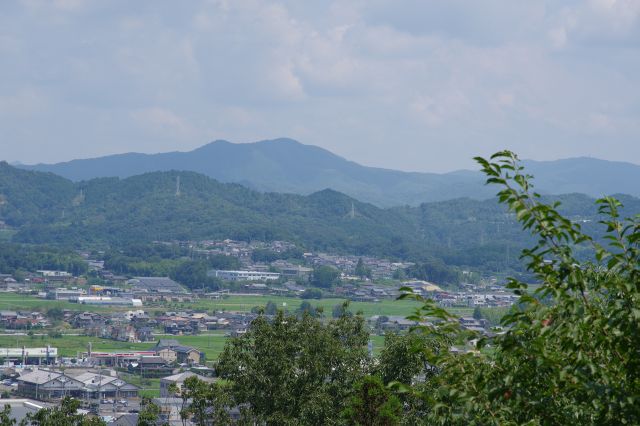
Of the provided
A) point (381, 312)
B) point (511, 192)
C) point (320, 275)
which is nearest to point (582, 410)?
point (511, 192)

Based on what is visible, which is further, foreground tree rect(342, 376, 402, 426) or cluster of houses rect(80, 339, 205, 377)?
cluster of houses rect(80, 339, 205, 377)

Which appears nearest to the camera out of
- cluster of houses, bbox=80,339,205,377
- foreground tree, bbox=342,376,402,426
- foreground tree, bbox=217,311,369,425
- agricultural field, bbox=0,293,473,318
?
foreground tree, bbox=342,376,402,426

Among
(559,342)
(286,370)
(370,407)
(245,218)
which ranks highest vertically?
(245,218)

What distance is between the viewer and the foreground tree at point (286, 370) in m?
14.0

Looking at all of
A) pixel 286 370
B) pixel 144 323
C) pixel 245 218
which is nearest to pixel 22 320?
pixel 144 323

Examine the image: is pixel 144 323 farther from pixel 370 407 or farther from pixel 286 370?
pixel 370 407

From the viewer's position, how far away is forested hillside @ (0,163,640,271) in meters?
116

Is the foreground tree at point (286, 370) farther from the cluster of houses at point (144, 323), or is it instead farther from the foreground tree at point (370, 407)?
the cluster of houses at point (144, 323)

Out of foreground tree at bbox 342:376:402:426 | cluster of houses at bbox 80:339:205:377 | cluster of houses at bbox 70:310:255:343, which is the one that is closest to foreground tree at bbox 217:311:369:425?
foreground tree at bbox 342:376:402:426

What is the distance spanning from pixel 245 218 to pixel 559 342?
119 m

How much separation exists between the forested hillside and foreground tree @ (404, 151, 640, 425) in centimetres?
9999

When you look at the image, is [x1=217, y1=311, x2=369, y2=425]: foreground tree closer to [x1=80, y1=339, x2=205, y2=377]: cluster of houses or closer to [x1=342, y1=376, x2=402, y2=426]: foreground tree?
[x1=342, y1=376, x2=402, y2=426]: foreground tree

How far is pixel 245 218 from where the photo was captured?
123875 mm

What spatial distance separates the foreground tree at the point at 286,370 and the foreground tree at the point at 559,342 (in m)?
8.88
